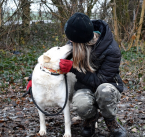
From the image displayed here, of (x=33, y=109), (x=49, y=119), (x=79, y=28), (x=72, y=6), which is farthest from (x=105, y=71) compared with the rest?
(x=72, y=6)

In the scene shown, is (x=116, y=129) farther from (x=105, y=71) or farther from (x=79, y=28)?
(x=79, y=28)

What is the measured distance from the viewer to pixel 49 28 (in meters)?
9.89

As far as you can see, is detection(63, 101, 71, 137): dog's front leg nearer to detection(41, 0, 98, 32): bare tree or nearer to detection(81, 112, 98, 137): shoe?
detection(81, 112, 98, 137): shoe

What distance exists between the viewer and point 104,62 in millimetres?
2580

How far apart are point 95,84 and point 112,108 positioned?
0.37 m

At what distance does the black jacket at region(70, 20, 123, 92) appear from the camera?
2520 mm

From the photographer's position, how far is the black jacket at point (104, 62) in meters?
2.52

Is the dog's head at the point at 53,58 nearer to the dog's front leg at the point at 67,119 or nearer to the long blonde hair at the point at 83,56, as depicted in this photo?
the long blonde hair at the point at 83,56

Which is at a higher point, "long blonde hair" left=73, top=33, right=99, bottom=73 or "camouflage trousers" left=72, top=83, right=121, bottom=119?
"long blonde hair" left=73, top=33, right=99, bottom=73

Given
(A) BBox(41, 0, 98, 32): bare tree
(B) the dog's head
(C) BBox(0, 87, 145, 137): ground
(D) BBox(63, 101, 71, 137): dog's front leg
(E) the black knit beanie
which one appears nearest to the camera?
(E) the black knit beanie

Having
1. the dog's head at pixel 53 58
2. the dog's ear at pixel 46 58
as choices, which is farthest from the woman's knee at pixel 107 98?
the dog's ear at pixel 46 58

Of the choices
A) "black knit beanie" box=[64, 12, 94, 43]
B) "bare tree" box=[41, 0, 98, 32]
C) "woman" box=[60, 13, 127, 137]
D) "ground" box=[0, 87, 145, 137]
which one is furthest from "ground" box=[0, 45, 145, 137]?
"bare tree" box=[41, 0, 98, 32]

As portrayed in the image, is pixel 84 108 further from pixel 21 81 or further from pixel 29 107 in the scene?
pixel 21 81

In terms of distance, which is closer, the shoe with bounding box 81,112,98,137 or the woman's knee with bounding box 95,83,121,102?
the woman's knee with bounding box 95,83,121,102
